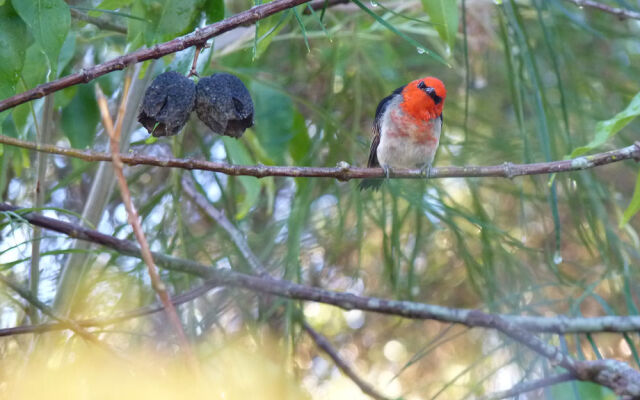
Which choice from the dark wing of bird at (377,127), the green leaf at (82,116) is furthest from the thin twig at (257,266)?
the dark wing of bird at (377,127)

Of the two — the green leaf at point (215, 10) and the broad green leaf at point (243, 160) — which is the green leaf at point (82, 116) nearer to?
the broad green leaf at point (243, 160)

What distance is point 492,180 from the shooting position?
3.19 metres

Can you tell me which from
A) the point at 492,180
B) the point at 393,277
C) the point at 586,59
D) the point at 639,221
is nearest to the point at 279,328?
the point at 393,277

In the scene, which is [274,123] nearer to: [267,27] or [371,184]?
[371,184]

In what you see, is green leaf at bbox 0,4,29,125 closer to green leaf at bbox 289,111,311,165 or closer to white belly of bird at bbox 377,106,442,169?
green leaf at bbox 289,111,311,165

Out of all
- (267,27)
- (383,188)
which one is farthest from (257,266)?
(267,27)

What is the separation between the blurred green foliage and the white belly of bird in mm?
86

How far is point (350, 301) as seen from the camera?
166cm

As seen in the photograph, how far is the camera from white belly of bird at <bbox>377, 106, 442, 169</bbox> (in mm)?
2582

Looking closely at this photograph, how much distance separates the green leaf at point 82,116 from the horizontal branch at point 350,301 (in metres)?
0.52

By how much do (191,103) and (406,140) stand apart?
1437 millimetres

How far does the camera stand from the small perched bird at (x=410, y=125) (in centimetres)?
256


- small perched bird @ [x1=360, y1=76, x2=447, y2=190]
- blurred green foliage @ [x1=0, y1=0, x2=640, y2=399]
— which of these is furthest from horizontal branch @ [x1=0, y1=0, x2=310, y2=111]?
small perched bird @ [x1=360, y1=76, x2=447, y2=190]

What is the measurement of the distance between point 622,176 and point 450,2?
2286mm
